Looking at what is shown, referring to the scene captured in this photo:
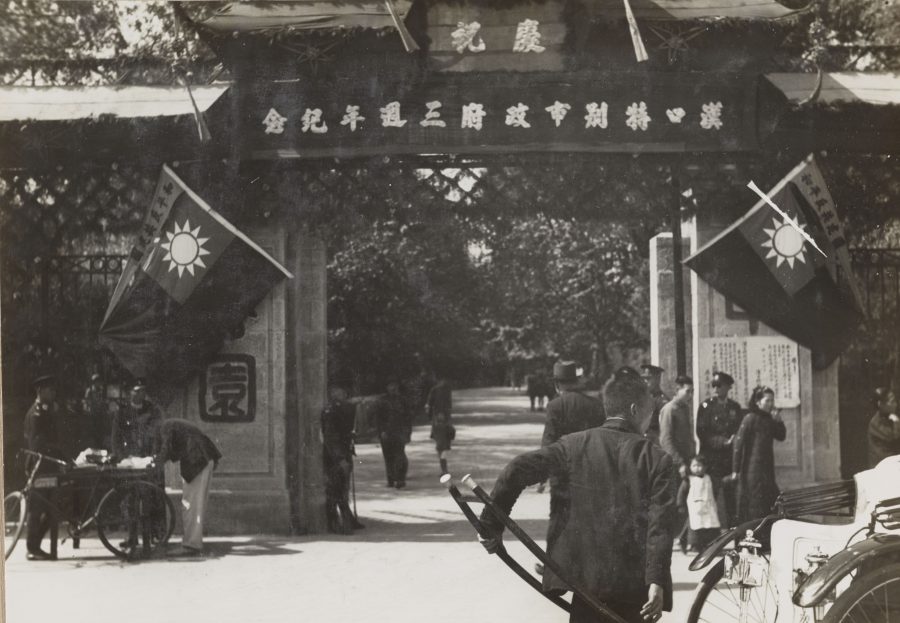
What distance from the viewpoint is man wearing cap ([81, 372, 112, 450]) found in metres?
5.93

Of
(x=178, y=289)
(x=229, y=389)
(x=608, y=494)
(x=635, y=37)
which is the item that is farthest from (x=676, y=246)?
(x=178, y=289)

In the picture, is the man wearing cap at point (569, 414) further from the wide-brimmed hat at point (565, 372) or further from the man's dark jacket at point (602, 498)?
the man's dark jacket at point (602, 498)

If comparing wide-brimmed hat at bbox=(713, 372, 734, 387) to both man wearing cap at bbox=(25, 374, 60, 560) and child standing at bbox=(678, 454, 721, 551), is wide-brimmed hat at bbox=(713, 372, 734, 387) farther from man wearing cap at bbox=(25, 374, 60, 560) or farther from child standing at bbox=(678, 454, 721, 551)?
man wearing cap at bbox=(25, 374, 60, 560)

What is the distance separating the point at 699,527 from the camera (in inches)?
256

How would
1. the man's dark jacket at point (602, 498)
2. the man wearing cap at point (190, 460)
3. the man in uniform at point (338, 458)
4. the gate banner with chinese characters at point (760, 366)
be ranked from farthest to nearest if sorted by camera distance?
the gate banner with chinese characters at point (760, 366) → the man in uniform at point (338, 458) → the man wearing cap at point (190, 460) → the man's dark jacket at point (602, 498)

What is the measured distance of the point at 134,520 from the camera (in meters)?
6.11

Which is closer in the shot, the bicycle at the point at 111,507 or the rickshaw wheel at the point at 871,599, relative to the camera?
the rickshaw wheel at the point at 871,599

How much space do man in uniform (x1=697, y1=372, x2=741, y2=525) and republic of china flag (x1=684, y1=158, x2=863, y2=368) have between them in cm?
56

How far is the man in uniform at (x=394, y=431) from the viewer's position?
6070 millimetres

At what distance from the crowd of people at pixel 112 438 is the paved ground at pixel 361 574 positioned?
16 centimetres

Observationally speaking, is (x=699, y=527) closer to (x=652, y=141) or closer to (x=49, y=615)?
(x=652, y=141)

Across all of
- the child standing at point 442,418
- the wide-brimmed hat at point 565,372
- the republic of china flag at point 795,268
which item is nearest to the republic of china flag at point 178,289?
the child standing at point 442,418

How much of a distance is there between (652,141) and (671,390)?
5.33 ft

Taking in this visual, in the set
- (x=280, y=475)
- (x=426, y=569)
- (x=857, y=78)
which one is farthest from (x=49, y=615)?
(x=857, y=78)
